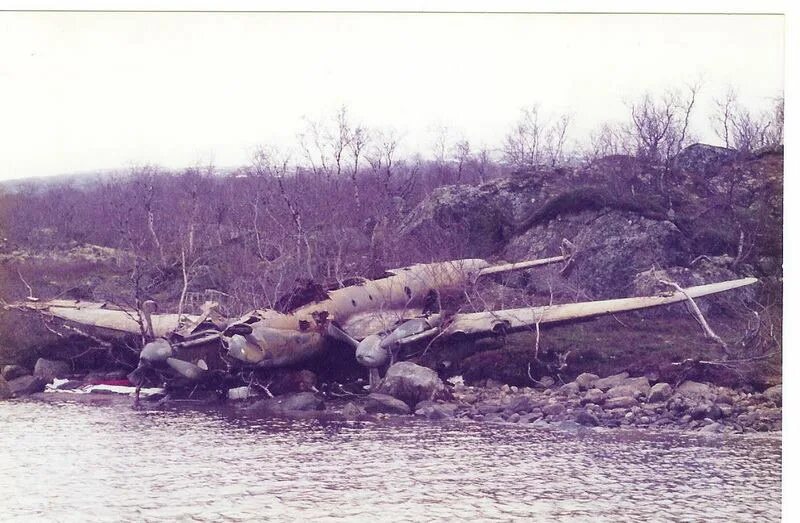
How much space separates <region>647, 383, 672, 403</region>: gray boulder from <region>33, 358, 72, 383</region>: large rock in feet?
25.5

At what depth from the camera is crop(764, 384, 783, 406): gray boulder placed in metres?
11.0

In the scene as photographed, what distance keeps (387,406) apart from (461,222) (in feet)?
10.0

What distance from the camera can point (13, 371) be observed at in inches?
451

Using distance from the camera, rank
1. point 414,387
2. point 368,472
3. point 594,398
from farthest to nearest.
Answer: point 414,387
point 594,398
point 368,472

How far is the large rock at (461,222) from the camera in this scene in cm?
1218

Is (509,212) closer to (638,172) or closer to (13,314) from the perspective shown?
(638,172)

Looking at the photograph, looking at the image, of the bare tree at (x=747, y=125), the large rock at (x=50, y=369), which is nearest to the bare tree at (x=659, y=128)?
the bare tree at (x=747, y=125)

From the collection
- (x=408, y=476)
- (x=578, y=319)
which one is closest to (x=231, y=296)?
(x=408, y=476)

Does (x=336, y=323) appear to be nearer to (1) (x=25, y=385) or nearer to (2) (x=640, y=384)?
(2) (x=640, y=384)

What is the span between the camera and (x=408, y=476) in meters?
9.80

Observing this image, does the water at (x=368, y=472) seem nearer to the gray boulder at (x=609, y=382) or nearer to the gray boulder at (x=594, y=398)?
the gray boulder at (x=594, y=398)

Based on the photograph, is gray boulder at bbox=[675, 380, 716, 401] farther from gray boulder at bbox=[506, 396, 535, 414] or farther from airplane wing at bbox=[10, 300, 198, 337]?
airplane wing at bbox=[10, 300, 198, 337]

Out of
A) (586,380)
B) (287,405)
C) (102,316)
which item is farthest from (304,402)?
(586,380)

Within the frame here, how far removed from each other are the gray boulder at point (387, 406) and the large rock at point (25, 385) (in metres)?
4.46
